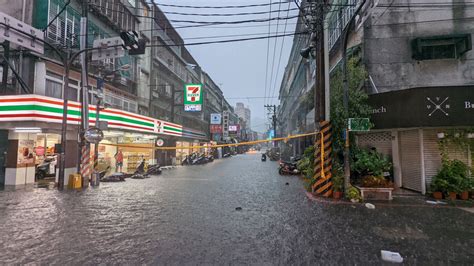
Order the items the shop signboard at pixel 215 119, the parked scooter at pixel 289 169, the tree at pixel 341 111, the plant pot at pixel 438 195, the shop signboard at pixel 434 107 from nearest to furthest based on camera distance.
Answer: the shop signboard at pixel 434 107 < the plant pot at pixel 438 195 < the tree at pixel 341 111 < the parked scooter at pixel 289 169 < the shop signboard at pixel 215 119

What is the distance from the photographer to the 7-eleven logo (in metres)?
33.2

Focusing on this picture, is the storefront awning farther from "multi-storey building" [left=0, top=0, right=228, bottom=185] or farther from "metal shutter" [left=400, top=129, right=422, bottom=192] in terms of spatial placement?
"metal shutter" [left=400, top=129, right=422, bottom=192]

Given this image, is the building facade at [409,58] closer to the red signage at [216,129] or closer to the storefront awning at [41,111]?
the storefront awning at [41,111]

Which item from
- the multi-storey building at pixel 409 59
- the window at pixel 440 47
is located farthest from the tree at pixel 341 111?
the window at pixel 440 47

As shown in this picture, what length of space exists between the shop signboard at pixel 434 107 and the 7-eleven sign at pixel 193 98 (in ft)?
83.4

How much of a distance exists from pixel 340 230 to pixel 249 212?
2.80 metres

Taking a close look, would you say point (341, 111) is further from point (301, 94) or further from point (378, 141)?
point (301, 94)

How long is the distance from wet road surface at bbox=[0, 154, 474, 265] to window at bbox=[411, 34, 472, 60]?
26.4 ft

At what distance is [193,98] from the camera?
33.3 metres

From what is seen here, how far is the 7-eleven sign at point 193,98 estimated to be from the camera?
33094 mm

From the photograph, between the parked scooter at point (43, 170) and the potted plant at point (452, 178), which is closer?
the potted plant at point (452, 178)

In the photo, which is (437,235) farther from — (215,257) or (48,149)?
(48,149)

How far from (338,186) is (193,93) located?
26.0m

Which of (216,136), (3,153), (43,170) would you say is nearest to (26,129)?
(3,153)
